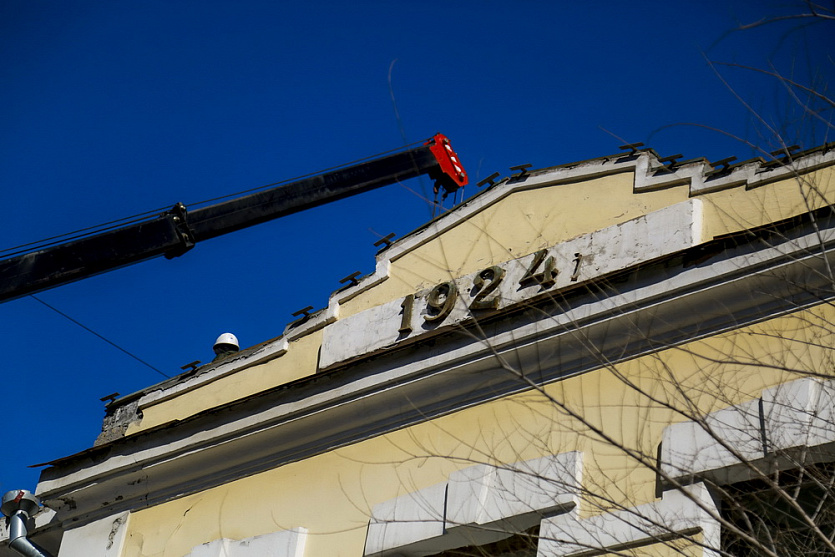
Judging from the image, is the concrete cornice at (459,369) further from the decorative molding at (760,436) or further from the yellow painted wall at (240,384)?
the decorative molding at (760,436)

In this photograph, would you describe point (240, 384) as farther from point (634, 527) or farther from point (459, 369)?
point (634, 527)

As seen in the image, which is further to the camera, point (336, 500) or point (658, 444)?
point (336, 500)

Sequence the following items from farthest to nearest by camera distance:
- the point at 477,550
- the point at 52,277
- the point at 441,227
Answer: the point at 52,277, the point at 441,227, the point at 477,550

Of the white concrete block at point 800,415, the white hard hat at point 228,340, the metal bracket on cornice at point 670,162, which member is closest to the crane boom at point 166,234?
the white hard hat at point 228,340

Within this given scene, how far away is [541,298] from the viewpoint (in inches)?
393

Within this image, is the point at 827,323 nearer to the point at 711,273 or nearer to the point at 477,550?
the point at 711,273

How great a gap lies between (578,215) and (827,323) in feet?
7.58

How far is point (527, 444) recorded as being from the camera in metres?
9.68

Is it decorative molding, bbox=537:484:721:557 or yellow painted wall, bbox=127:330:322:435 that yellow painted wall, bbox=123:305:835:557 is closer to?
decorative molding, bbox=537:484:721:557

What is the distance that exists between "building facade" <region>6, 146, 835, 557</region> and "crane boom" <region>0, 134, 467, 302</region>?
125cm

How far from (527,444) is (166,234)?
4.50 meters

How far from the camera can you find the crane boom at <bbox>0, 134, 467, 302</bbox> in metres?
12.4

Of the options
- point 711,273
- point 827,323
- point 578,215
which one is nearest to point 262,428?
point 578,215

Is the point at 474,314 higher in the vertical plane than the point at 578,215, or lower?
lower
